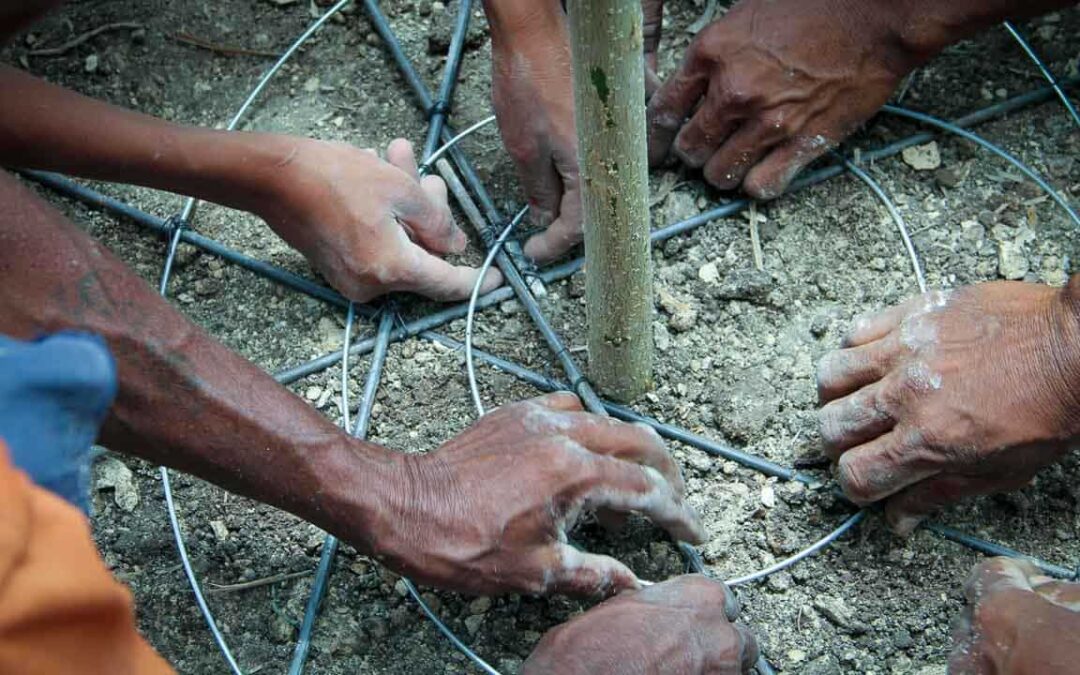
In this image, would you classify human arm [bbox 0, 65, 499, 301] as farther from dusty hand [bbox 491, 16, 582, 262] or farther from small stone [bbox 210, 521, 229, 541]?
small stone [bbox 210, 521, 229, 541]

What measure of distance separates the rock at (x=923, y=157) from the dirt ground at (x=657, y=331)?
0.5 inches

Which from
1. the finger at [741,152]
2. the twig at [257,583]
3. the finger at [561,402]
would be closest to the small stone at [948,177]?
the finger at [741,152]

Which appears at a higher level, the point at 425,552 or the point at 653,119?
the point at 653,119

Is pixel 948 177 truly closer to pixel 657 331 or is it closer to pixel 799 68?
pixel 799 68

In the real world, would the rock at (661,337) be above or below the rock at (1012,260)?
below

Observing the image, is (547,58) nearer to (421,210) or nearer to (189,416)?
(421,210)

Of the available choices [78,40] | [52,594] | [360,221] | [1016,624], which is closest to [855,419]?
[1016,624]

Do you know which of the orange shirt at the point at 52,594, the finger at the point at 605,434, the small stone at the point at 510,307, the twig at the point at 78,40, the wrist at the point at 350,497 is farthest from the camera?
the twig at the point at 78,40

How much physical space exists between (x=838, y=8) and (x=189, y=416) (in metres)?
1.05

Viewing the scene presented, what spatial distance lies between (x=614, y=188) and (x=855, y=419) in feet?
1.46

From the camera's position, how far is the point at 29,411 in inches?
22.6

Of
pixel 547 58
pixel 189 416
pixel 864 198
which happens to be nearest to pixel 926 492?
pixel 864 198

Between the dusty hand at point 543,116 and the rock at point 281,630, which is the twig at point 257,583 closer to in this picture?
the rock at point 281,630

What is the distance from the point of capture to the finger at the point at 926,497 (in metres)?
1.21
